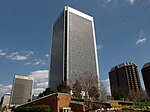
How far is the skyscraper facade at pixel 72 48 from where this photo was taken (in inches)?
4038

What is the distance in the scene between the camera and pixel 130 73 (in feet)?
457

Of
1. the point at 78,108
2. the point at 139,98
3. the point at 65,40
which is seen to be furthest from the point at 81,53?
the point at 78,108

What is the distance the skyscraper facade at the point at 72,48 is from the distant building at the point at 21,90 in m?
46.2

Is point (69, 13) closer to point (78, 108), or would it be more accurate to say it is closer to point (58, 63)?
point (58, 63)

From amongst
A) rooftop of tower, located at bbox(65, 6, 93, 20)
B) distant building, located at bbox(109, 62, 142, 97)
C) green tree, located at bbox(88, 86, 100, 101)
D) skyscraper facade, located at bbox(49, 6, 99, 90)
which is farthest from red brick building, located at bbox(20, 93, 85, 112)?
distant building, located at bbox(109, 62, 142, 97)

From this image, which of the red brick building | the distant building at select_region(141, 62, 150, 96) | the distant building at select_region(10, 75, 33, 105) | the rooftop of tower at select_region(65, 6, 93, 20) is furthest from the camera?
the distant building at select_region(10, 75, 33, 105)

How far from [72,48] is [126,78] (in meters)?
59.6

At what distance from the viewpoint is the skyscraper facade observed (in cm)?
10256

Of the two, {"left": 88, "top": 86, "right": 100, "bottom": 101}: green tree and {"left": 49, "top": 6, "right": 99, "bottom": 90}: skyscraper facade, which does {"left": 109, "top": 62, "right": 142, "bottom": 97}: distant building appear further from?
{"left": 88, "top": 86, "right": 100, "bottom": 101}: green tree

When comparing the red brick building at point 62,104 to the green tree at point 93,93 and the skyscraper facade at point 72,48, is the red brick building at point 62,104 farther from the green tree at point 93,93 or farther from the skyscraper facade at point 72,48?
the skyscraper facade at point 72,48

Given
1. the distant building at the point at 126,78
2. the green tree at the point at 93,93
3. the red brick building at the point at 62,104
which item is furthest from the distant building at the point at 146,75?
the red brick building at the point at 62,104

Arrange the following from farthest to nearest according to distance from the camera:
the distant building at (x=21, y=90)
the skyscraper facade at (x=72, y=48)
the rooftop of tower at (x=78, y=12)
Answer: the distant building at (x=21, y=90)
the rooftop of tower at (x=78, y=12)
the skyscraper facade at (x=72, y=48)

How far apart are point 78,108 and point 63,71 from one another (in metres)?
69.6

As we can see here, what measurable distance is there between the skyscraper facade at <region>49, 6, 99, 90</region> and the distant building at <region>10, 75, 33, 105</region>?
152 feet
